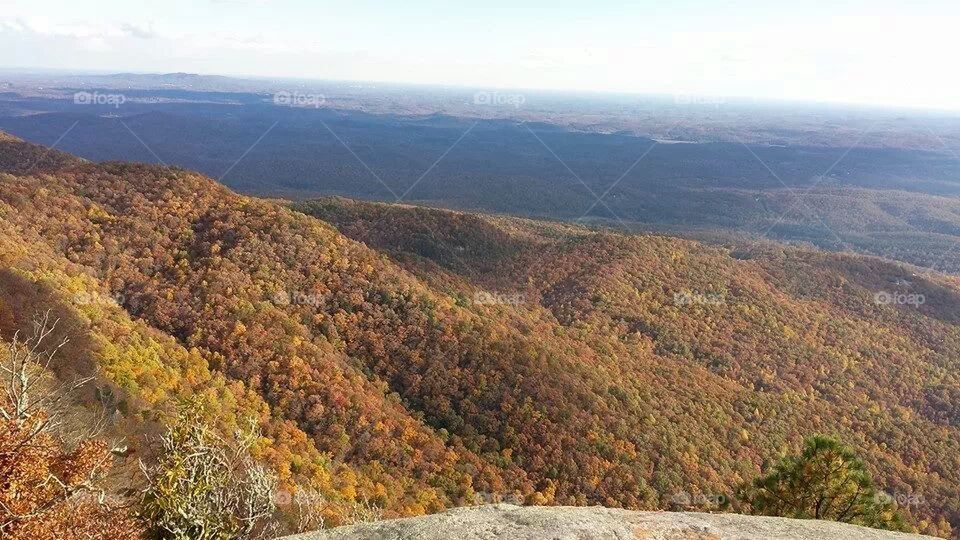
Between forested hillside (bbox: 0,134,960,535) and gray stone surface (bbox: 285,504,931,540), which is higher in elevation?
gray stone surface (bbox: 285,504,931,540)

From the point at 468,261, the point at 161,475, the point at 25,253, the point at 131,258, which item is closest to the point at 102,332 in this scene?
the point at 25,253

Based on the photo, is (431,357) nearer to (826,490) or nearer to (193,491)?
(826,490)

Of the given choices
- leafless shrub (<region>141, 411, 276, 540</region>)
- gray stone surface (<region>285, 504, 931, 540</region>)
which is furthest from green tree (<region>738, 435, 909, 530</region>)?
leafless shrub (<region>141, 411, 276, 540</region>)

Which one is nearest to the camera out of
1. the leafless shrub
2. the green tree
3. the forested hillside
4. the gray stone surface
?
the gray stone surface

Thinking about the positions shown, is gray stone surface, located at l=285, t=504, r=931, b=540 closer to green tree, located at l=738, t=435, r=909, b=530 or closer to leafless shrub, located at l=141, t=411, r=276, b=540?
leafless shrub, located at l=141, t=411, r=276, b=540

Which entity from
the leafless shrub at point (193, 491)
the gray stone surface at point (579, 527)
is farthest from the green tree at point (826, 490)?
the leafless shrub at point (193, 491)

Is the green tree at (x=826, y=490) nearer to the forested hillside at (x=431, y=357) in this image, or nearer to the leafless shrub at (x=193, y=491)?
the forested hillside at (x=431, y=357)
